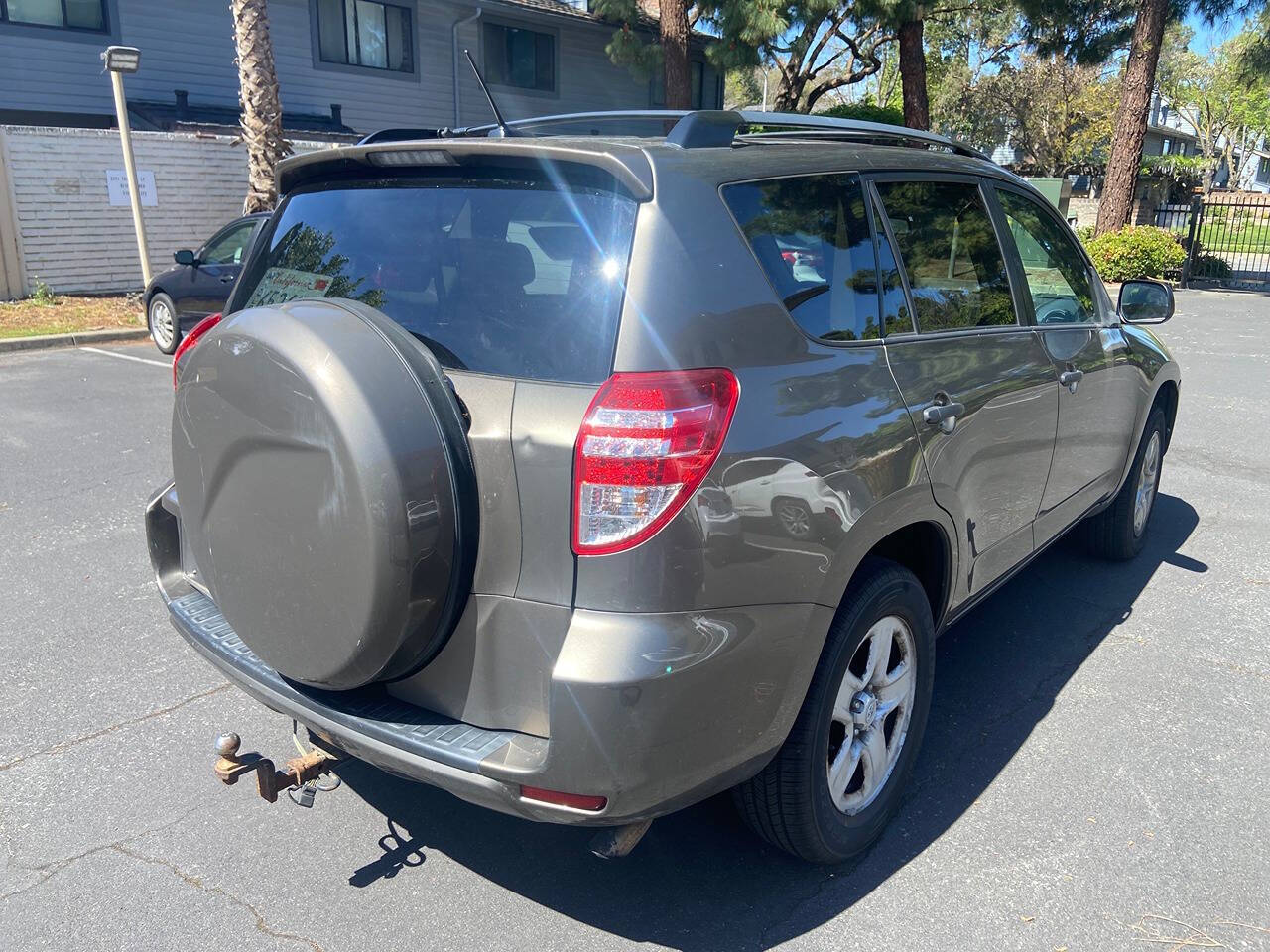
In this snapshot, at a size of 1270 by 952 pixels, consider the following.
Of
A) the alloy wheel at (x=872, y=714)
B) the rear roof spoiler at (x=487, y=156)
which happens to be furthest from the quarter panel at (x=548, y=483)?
the alloy wheel at (x=872, y=714)

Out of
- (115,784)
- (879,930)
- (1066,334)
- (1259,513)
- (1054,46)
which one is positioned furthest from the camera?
(1054,46)

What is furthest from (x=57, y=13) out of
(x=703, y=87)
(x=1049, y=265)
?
(x=1049, y=265)

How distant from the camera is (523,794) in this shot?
7.02ft

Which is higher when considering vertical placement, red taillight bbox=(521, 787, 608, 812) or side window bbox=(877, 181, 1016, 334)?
side window bbox=(877, 181, 1016, 334)

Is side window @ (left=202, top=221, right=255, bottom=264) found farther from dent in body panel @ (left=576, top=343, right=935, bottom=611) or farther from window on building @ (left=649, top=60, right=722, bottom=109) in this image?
window on building @ (left=649, top=60, right=722, bottom=109)

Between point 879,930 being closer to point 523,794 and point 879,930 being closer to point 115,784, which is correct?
point 523,794

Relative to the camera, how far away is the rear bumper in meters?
2.06

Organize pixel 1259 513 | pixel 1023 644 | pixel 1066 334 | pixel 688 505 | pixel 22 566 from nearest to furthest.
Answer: pixel 688 505, pixel 1066 334, pixel 1023 644, pixel 22 566, pixel 1259 513

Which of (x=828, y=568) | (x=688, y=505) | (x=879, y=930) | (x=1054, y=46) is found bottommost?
(x=879, y=930)

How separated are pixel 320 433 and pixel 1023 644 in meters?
3.19

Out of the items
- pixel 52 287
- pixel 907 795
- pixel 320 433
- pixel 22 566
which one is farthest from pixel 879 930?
pixel 52 287

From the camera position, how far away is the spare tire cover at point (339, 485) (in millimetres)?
2086

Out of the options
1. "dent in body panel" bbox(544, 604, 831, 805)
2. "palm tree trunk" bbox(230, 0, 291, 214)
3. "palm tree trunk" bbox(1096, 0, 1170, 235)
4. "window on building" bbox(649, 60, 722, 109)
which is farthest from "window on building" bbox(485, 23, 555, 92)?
"dent in body panel" bbox(544, 604, 831, 805)

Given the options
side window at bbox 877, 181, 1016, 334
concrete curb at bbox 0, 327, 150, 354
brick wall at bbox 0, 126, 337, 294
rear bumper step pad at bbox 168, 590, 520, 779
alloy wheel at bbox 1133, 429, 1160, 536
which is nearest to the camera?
rear bumper step pad at bbox 168, 590, 520, 779
